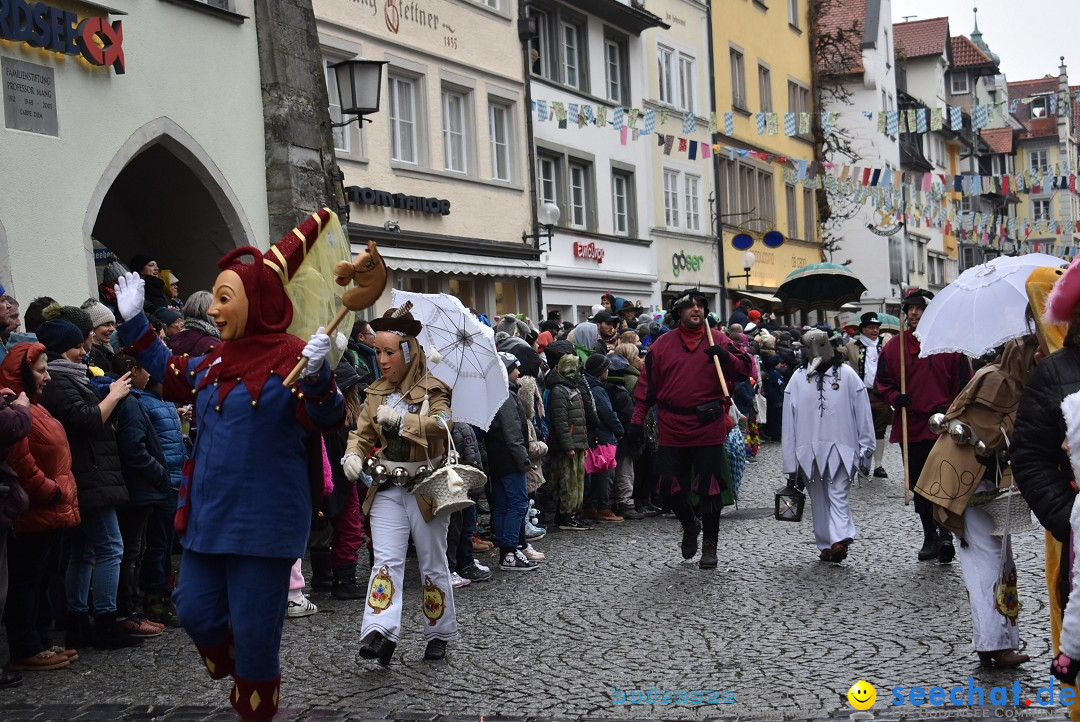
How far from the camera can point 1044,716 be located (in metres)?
6.00

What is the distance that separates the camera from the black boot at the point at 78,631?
27.6ft

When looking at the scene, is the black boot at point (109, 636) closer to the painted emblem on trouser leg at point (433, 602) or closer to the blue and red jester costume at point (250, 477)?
the painted emblem on trouser leg at point (433, 602)

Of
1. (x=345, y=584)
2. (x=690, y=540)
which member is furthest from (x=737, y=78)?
(x=345, y=584)

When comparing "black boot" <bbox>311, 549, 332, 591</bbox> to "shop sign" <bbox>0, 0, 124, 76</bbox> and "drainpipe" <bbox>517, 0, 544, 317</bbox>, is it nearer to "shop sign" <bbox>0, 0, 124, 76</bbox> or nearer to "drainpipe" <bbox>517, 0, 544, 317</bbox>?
"shop sign" <bbox>0, 0, 124, 76</bbox>

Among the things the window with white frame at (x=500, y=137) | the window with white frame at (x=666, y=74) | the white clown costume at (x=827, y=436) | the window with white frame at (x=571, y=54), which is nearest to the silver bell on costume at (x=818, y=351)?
the white clown costume at (x=827, y=436)

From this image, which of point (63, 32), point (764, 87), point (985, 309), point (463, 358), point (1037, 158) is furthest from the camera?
point (1037, 158)

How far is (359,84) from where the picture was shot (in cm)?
1603

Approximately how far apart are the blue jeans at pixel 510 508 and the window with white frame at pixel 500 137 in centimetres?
1383

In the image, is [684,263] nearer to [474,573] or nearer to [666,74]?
[666,74]

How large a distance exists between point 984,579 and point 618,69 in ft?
79.5

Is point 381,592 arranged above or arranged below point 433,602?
above

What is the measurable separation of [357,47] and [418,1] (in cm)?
206

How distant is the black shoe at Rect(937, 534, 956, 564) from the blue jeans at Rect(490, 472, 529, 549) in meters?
3.11

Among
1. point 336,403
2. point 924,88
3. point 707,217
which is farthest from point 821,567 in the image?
point 924,88
